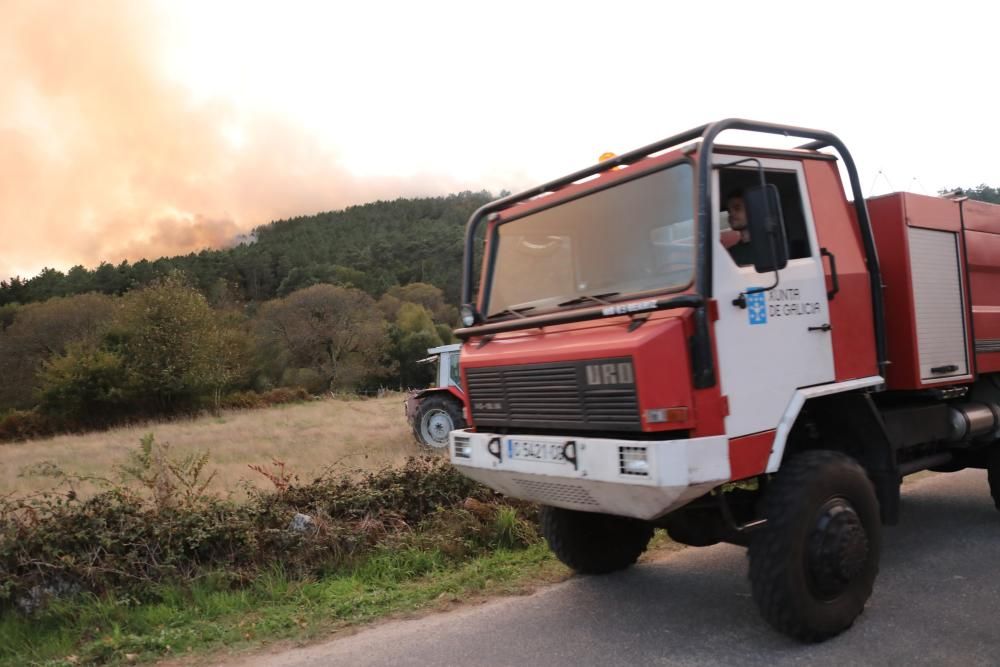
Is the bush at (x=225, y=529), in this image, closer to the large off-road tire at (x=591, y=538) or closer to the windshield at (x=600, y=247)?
the large off-road tire at (x=591, y=538)

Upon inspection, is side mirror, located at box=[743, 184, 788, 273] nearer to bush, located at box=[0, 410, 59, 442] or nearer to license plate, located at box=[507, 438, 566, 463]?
license plate, located at box=[507, 438, 566, 463]

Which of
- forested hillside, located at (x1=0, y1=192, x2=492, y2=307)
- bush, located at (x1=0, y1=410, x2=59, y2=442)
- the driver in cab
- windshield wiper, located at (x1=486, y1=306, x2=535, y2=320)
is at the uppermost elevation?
forested hillside, located at (x1=0, y1=192, x2=492, y2=307)

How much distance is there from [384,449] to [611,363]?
10.5 meters

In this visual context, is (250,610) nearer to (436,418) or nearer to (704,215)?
(704,215)

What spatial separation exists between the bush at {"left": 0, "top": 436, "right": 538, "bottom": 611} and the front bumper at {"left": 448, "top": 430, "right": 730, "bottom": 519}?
6.31 ft

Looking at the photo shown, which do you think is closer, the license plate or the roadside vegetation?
the license plate

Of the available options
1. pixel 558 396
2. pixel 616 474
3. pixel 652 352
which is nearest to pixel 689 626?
pixel 616 474

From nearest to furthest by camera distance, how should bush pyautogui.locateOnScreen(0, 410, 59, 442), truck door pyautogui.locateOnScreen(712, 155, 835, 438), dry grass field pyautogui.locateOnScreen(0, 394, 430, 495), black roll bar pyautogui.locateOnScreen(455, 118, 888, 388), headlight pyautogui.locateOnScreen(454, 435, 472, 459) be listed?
black roll bar pyautogui.locateOnScreen(455, 118, 888, 388)
truck door pyautogui.locateOnScreen(712, 155, 835, 438)
headlight pyautogui.locateOnScreen(454, 435, 472, 459)
dry grass field pyautogui.locateOnScreen(0, 394, 430, 495)
bush pyautogui.locateOnScreen(0, 410, 59, 442)

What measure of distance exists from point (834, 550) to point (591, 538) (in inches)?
71.9

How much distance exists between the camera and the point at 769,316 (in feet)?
13.7

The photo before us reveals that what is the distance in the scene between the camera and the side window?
4.14 metres

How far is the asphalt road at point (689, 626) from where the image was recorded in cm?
405

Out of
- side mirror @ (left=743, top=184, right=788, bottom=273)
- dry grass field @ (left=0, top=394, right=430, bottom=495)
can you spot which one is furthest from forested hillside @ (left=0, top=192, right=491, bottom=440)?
side mirror @ (left=743, top=184, right=788, bottom=273)

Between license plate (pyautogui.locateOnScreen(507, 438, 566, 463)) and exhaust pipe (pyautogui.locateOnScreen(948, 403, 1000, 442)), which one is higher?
license plate (pyautogui.locateOnScreen(507, 438, 566, 463))
